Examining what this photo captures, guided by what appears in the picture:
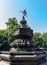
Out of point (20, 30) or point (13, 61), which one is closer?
point (13, 61)

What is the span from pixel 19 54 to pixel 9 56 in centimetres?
73

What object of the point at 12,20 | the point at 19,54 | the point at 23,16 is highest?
the point at 12,20

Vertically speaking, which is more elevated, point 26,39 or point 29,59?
point 26,39

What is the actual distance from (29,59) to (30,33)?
4.08m

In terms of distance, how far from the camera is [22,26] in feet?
42.8

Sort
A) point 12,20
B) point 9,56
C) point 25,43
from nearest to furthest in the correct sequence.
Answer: point 9,56 → point 25,43 → point 12,20

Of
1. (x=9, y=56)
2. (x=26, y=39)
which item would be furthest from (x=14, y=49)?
(x=9, y=56)

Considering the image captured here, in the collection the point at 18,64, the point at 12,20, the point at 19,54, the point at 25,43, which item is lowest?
the point at 18,64

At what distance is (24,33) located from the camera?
12469mm

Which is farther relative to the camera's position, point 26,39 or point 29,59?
point 26,39

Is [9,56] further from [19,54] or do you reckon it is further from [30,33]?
[30,33]

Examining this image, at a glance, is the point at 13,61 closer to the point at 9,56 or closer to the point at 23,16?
the point at 9,56

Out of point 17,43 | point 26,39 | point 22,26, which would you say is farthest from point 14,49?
point 22,26

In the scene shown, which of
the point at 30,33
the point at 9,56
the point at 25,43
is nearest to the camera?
the point at 9,56
